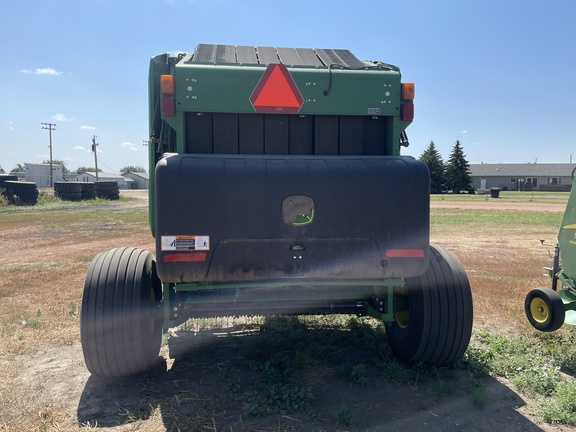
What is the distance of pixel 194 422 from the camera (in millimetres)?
3195

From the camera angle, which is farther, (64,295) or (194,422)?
(64,295)

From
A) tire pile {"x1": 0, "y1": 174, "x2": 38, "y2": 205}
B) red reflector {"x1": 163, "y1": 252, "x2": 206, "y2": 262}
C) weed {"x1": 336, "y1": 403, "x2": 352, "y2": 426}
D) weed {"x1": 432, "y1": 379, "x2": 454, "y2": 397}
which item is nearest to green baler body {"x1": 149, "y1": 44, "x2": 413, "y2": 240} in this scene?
red reflector {"x1": 163, "y1": 252, "x2": 206, "y2": 262}

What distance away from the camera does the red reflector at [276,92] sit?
142 inches

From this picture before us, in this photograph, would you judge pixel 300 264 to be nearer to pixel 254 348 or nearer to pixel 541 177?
pixel 254 348

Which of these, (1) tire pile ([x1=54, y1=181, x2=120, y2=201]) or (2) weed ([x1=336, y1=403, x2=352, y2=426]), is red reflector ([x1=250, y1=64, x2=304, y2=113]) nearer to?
(2) weed ([x1=336, y1=403, x2=352, y2=426])

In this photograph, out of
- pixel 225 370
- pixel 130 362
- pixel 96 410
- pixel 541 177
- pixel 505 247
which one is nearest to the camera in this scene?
pixel 96 410

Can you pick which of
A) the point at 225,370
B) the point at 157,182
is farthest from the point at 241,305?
the point at 157,182

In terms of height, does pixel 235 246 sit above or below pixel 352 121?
below

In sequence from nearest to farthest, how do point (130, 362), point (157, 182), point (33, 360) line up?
point (157, 182)
point (130, 362)
point (33, 360)

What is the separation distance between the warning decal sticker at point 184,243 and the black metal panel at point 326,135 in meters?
1.33

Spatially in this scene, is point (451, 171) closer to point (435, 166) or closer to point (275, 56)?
point (435, 166)

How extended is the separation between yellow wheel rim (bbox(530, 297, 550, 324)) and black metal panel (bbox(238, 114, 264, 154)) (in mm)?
3460

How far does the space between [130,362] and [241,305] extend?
987 millimetres

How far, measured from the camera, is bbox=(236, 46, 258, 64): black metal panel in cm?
391
